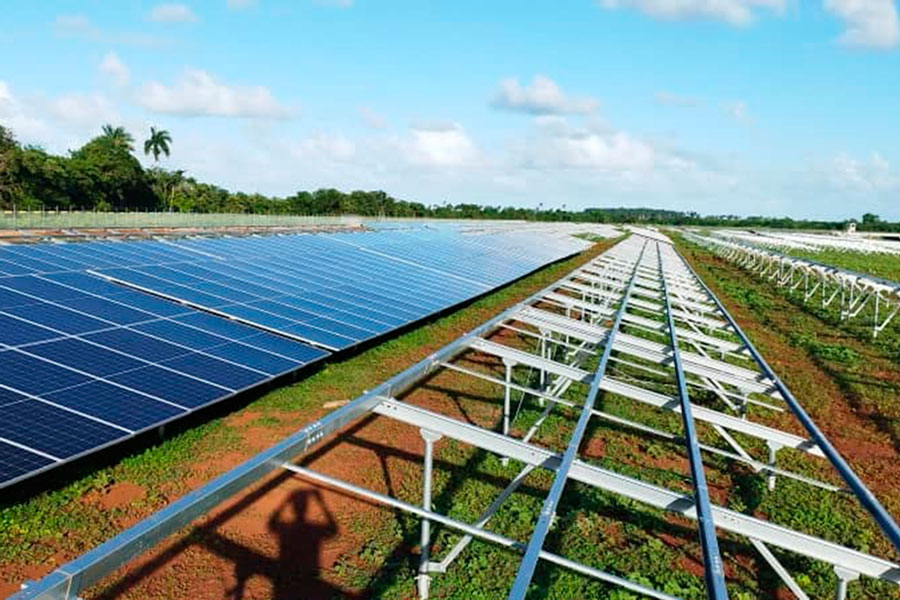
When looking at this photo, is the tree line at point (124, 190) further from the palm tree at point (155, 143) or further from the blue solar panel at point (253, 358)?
the blue solar panel at point (253, 358)

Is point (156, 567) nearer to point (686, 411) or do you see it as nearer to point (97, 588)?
point (97, 588)

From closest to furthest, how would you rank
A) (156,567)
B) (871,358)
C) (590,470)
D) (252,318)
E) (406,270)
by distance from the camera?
(590,470)
(156,567)
(252,318)
(871,358)
(406,270)

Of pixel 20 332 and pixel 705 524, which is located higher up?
pixel 705 524

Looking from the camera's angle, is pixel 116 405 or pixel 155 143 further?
pixel 155 143

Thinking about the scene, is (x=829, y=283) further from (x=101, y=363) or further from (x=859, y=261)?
(x=101, y=363)

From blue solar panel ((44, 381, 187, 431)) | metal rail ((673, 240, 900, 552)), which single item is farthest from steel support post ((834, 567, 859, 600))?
blue solar panel ((44, 381, 187, 431))

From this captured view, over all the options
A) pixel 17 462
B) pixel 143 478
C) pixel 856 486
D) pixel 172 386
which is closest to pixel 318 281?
pixel 172 386

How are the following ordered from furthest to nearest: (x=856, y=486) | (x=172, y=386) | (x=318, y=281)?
(x=318, y=281) < (x=172, y=386) < (x=856, y=486)

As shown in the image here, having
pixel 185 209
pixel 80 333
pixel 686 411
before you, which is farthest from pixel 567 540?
pixel 185 209
